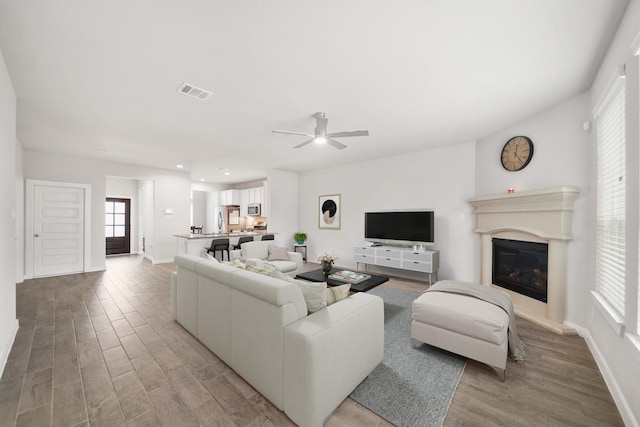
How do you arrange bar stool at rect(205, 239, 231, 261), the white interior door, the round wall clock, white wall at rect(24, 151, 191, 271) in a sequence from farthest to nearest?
1. bar stool at rect(205, 239, 231, 261)
2. white wall at rect(24, 151, 191, 271)
3. the white interior door
4. the round wall clock

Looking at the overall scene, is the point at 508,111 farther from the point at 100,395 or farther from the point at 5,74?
the point at 5,74

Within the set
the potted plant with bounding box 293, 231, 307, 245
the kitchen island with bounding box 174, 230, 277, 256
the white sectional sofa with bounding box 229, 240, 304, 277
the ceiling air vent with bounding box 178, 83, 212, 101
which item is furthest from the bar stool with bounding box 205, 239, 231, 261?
the ceiling air vent with bounding box 178, 83, 212, 101

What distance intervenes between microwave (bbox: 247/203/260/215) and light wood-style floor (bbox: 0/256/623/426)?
583 centimetres

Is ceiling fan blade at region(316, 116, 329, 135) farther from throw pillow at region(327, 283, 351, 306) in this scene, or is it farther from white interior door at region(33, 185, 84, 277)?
white interior door at region(33, 185, 84, 277)

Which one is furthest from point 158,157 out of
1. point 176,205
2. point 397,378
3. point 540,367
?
point 540,367

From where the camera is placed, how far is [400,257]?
499 cm

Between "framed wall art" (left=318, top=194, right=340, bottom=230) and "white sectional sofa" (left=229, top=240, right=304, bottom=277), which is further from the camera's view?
"framed wall art" (left=318, top=194, right=340, bottom=230)

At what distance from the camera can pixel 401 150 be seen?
16.9 ft

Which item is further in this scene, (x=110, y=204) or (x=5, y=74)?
(x=110, y=204)

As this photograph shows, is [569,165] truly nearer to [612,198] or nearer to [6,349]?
[612,198]

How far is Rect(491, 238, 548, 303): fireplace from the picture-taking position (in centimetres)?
329

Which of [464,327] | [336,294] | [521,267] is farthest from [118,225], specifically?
[521,267]

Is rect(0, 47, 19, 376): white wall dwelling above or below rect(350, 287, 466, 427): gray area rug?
above

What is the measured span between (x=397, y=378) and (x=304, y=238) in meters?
5.34
